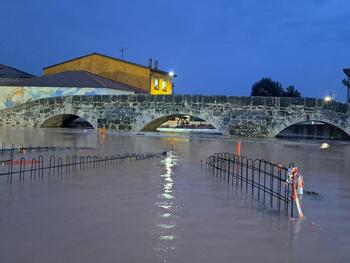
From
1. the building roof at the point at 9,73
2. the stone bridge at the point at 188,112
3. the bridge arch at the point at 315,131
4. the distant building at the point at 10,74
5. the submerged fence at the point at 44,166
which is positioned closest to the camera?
the submerged fence at the point at 44,166

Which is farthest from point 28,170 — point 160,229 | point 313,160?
point 313,160

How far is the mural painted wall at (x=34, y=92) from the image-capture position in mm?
45688

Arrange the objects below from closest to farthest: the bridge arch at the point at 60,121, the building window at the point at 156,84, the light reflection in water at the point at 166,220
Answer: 1. the light reflection in water at the point at 166,220
2. the bridge arch at the point at 60,121
3. the building window at the point at 156,84

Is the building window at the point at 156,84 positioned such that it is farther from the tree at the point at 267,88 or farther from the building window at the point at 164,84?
the tree at the point at 267,88

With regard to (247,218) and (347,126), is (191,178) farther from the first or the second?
(347,126)

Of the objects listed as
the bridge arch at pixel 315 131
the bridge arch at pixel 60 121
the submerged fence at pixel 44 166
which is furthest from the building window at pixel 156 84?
the submerged fence at pixel 44 166

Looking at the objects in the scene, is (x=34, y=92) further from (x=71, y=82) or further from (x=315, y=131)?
(x=315, y=131)

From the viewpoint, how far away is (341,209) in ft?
27.4

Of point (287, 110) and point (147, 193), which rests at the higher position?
point (287, 110)

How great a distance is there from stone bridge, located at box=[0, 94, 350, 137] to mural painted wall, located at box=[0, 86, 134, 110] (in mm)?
6035

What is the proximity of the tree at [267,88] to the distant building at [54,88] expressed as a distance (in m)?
28.7

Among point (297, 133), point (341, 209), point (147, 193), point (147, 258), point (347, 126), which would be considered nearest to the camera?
point (147, 258)

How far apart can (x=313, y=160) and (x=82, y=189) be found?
10.4 metres

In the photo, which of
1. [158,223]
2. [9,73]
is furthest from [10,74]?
[158,223]
